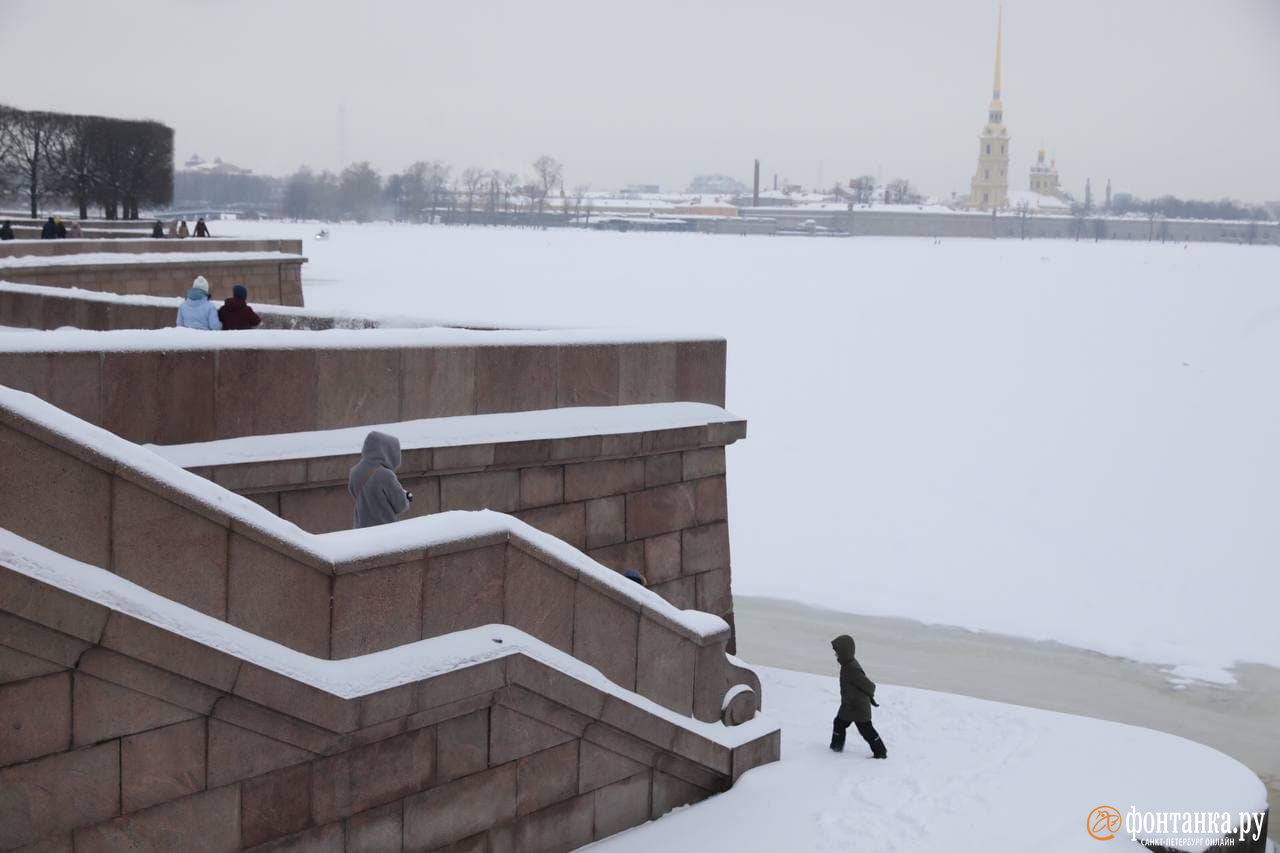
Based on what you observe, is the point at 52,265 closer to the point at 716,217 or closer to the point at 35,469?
the point at 35,469

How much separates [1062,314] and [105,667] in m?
35.9

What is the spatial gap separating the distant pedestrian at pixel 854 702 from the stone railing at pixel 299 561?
1888mm

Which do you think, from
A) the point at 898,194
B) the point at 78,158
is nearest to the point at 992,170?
the point at 898,194

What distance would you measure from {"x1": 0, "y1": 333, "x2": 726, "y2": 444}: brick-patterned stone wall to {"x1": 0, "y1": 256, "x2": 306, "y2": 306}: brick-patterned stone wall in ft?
29.6

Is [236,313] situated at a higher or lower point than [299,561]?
higher

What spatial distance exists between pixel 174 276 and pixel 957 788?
15.2 meters

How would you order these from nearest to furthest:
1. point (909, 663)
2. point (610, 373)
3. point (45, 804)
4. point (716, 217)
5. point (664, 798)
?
1. point (45, 804)
2. point (664, 798)
3. point (610, 373)
4. point (909, 663)
5. point (716, 217)

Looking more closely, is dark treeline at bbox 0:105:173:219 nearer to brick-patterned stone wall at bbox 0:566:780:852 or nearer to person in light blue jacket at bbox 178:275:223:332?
person in light blue jacket at bbox 178:275:223:332

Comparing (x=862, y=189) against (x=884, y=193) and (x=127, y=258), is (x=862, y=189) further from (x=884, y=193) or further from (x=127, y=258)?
(x=127, y=258)

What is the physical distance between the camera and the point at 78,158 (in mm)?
39281

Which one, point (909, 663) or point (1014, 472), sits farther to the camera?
point (1014, 472)

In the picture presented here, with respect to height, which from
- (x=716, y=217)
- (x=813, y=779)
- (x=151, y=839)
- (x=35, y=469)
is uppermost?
(x=716, y=217)

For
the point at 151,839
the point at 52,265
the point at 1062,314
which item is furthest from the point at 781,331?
the point at 151,839

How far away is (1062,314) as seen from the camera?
1485 inches
